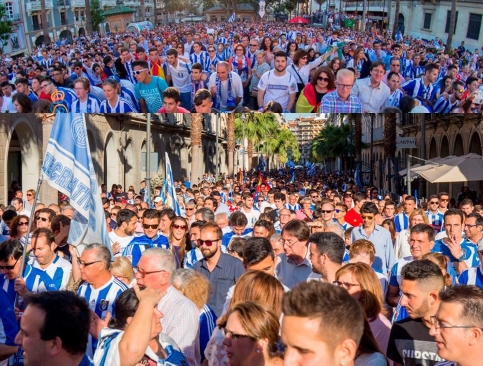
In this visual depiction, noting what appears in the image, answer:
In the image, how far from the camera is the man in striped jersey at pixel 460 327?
363 centimetres

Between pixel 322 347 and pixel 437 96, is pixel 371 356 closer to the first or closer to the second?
pixel 322 347

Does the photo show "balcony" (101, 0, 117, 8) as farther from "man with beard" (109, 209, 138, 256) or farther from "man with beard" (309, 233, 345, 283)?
"man with beard" (309, 233, 345, 283)

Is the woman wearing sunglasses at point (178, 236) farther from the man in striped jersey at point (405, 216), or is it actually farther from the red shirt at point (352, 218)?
the man in striped jersey at point (405, 216)

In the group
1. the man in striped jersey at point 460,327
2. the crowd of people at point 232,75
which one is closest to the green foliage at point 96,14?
the crowd of people at point 232,75

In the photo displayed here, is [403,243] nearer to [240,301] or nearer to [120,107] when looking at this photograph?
[240,301]

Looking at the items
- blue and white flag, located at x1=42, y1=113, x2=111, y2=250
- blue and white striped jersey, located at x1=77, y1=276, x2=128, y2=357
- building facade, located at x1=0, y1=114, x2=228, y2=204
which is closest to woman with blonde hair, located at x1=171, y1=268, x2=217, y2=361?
blue and white striped jersey, located at x1=77, y1=276, x2=128, y2=357

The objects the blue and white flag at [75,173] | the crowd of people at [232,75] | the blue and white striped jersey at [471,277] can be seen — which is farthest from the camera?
the crowd of people at [232,75]

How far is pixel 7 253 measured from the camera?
257 inches

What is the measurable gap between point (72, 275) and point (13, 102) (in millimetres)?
9099

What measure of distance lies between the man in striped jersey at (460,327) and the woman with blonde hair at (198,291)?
1.86 m

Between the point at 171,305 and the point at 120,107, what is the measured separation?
10.4 m

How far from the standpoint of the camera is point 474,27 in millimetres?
22188

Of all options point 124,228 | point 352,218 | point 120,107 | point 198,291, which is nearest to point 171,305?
point 198,291

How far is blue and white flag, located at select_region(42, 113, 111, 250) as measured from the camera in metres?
8.04
